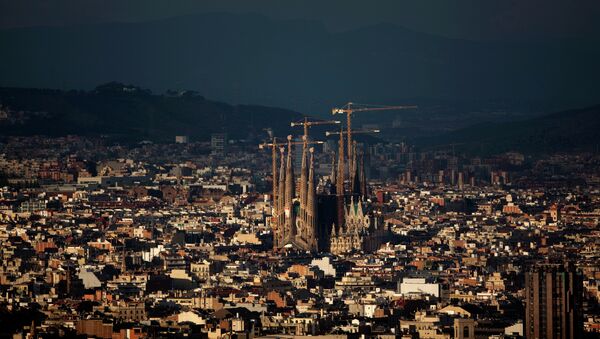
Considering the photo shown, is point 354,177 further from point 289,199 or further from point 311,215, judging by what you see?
point 311,215

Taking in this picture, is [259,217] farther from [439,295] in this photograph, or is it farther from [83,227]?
[439,295]

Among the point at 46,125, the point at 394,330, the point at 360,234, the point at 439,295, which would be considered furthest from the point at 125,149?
the point at 394,330

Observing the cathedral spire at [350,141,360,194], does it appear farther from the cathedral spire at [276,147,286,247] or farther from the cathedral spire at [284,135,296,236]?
the cathedral spire at [276,147,286,247]

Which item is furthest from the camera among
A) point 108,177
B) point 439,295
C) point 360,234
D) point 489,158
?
point 489,158

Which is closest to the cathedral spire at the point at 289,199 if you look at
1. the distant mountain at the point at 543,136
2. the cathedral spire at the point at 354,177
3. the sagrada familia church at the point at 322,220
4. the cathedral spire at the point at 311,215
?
the sagrada familia church at the point at 322,220

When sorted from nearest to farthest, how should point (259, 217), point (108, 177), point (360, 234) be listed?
point (360, 234) → point (259, 217) → point (108, 177)
